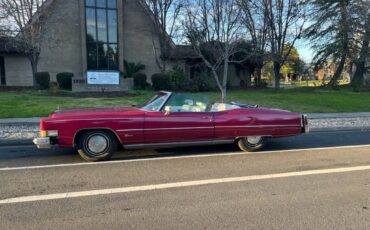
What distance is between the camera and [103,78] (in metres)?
26.4

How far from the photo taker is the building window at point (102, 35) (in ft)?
92.4

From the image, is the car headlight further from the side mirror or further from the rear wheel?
the side mirror

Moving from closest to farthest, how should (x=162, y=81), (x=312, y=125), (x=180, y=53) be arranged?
(x=312, y=125) → (x=162, y=81) → (x=180, y=53)

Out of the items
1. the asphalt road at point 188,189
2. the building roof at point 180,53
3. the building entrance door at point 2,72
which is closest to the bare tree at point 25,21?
the building entrance door at point 2,72

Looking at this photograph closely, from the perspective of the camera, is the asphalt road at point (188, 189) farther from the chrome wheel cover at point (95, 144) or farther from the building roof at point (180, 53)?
the building roof at point (180, 53)

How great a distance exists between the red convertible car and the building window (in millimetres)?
22802

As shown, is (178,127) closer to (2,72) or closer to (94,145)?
(94,145)

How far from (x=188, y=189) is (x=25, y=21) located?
21.2 metres

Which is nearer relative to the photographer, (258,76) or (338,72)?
(338,72)

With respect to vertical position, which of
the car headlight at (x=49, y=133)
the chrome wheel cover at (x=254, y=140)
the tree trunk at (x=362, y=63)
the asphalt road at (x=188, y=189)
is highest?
the tree trunk at (x=362, y=63)

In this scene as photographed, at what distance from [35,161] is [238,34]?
12.5m

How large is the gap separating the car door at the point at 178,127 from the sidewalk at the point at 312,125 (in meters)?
3.70

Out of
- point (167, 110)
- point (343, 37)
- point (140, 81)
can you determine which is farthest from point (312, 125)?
point (343, 37)

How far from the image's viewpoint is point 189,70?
105 ft
